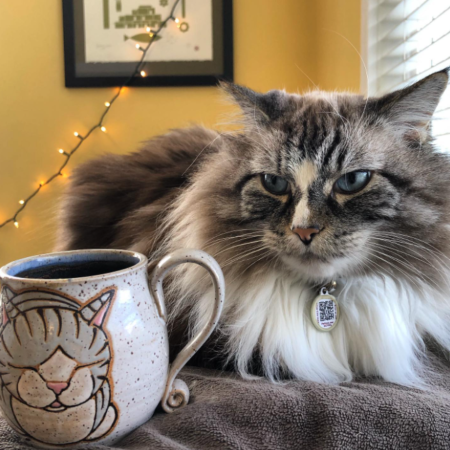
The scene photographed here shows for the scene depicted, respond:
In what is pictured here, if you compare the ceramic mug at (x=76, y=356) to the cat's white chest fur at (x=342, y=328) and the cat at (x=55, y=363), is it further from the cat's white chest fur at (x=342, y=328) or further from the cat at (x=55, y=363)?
the cat's white chest fur at (x=342, y=328)

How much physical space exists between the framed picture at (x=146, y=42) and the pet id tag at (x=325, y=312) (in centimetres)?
195

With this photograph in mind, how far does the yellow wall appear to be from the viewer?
8.68 ft

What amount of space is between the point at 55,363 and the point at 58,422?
0.27 feet

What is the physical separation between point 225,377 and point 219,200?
1.23 ft

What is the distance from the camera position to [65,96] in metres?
2.79

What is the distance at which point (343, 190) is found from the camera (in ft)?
3.09

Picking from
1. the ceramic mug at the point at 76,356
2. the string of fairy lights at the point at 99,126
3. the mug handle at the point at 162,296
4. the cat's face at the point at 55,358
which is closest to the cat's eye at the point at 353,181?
the mug handle at the point at 162,296

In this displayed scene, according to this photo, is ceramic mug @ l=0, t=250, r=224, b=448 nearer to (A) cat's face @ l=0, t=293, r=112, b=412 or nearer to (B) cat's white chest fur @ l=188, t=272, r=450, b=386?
(A) cat's face @ l=0, t=293, r=112, b=412

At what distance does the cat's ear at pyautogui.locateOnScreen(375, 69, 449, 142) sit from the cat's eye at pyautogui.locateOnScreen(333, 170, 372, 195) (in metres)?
0.13

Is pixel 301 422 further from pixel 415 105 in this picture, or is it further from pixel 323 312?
pixel 415 105

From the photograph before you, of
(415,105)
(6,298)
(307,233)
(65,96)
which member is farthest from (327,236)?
(65,96)

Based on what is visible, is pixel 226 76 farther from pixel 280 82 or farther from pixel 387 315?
pixel 387 315

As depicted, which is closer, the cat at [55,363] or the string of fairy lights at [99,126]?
the cat at [55,363]

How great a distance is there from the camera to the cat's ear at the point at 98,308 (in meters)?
0.66
